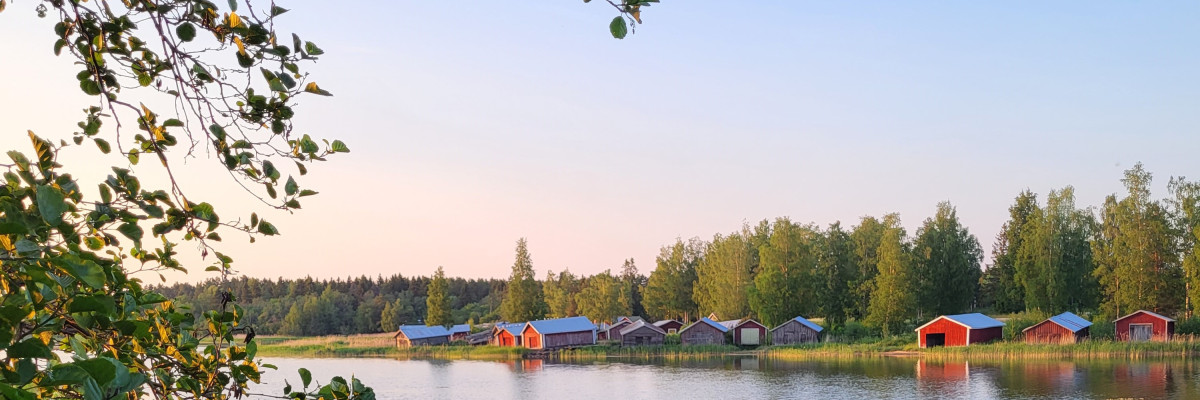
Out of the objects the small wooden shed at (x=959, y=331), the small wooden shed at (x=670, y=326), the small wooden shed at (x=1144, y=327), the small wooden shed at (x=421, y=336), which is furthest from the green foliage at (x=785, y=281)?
the small wooden shed at (x=421, y=336)

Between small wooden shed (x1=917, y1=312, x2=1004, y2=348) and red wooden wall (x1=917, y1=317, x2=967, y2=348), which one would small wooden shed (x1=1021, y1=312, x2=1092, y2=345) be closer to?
small wooden shed (x1=917, y1=312, x2=1004, y2=348)

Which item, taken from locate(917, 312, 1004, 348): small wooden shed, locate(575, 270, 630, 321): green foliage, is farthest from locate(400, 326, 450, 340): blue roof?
locate(917, 312, 1004, 348): small wooden shed

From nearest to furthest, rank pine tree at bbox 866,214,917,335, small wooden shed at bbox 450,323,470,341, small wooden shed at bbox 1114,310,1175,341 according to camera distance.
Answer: small wooden shed at bbox 1114,310,1175,341 → pine tree at bbox 866,214,917,335 → small wooden shed at bbox 450,323,470,341

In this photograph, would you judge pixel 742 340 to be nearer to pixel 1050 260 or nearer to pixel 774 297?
pixel 774 297

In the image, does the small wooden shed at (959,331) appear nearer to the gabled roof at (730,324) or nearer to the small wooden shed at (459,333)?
the gabled roof at (730,324)

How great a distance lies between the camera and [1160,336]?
150 ft

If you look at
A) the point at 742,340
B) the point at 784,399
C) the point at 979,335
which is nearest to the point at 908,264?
the point at 979,335

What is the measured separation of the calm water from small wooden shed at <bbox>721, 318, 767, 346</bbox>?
9.00 meters

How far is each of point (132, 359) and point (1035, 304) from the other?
62.0 m

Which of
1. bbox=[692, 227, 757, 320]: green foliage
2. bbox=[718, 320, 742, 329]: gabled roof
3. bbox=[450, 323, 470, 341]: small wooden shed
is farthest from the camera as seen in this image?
bbox=[450, 323, 470, 341]: small wooden shed

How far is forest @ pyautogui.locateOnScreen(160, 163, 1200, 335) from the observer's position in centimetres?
4962

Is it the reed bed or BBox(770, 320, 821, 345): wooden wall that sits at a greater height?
BBox(770, 320, 821, 345): wooden wall

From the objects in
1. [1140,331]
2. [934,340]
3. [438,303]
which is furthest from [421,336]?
[1140,331]

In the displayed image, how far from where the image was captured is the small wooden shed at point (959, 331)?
170 ft
